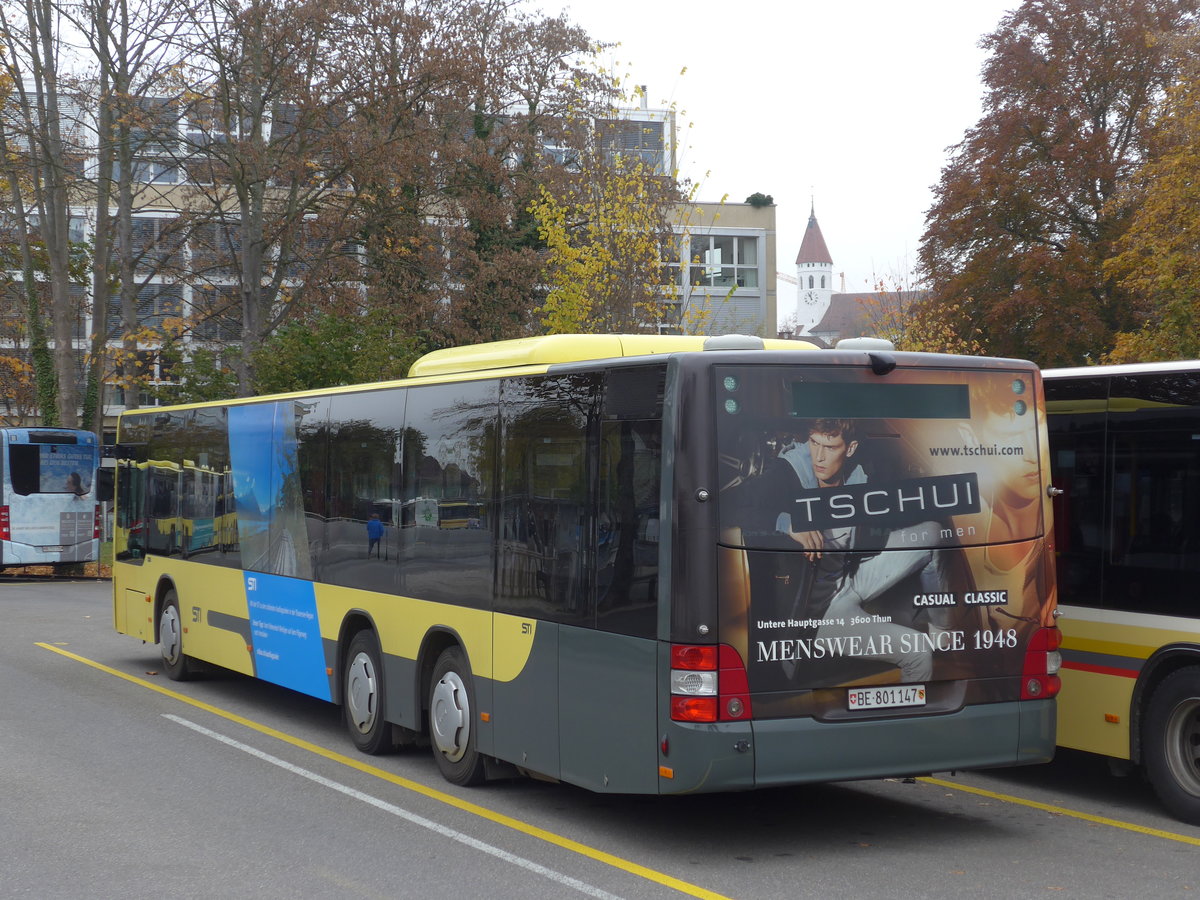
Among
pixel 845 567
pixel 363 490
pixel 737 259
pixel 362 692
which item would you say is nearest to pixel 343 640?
pixel 362 692

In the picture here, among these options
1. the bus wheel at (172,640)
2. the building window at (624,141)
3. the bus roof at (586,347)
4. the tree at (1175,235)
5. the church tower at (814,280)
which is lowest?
the bus wheel at (172,640)

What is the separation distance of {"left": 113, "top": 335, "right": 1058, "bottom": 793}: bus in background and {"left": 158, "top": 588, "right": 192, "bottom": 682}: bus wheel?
19.7 feet

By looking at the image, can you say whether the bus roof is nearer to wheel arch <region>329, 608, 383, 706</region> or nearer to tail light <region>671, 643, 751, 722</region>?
tail light <region>671, 643, 751, 722</region>

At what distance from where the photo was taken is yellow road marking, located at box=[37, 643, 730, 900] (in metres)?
6.77


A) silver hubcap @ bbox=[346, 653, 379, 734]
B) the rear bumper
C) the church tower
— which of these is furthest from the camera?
the church tower

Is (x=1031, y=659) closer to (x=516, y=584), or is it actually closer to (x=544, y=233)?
(x=516, y=584)

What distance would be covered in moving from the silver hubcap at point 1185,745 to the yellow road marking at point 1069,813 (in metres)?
0.35

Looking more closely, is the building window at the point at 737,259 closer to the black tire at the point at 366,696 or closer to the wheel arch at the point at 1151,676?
the black tire at the point at 366,696

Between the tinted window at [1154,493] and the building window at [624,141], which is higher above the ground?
the building window at [624,141]

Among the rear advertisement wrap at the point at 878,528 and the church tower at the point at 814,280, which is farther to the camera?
the church tower at the point at 814,280

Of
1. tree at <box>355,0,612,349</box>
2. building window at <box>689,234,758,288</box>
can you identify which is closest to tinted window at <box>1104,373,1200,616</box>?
tree at <box>355,0,612,349</box>

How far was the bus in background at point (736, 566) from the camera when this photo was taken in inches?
274

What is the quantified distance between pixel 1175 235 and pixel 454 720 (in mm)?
20263

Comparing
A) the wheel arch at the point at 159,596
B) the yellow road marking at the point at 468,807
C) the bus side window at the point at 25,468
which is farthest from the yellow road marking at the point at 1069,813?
the bus side window at the point at 25,468
